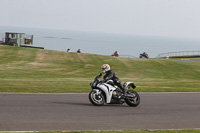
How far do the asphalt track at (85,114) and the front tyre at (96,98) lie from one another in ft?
0.72

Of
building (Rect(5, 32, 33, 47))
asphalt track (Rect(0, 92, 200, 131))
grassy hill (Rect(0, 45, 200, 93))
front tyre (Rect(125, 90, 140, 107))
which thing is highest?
building (Rect(5, 32, 33, 47))

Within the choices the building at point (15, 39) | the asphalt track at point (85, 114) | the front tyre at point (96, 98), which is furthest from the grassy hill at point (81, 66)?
the front tyre at point (96, 98)

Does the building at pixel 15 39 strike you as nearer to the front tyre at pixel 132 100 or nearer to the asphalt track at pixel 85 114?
the asphalt track at pixel 85 114

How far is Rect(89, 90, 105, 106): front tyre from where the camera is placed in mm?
12539

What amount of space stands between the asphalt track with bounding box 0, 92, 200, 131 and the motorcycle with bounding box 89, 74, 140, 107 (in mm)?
237

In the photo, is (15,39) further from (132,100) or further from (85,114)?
(85,114)

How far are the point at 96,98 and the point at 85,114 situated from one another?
70.0 inches

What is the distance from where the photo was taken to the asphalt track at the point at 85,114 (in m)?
9.30

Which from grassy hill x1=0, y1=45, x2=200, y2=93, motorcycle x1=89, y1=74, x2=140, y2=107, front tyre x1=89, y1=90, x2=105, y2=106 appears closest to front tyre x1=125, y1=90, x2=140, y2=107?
motorcycle x1=89, y1=74, x2=140, y2=107

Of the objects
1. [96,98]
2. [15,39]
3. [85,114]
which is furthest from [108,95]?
[15,39]

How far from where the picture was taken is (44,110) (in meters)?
11.3

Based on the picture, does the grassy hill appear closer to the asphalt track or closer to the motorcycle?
the asphalt track

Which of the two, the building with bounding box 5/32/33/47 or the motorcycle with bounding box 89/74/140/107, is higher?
the building with bounding box 5/32/33/47

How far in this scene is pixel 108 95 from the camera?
12.6 m
